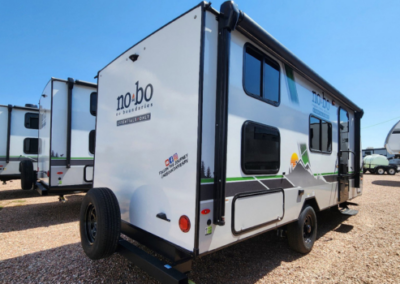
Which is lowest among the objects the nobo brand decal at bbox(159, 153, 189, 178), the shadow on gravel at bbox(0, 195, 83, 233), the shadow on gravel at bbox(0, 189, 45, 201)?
the shadow on gravel at bbox(0, 189, 45, 201)

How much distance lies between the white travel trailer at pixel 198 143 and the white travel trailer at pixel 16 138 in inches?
255

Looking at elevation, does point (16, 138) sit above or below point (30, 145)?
above

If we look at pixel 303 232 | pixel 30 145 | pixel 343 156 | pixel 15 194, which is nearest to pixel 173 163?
pixel 303 232

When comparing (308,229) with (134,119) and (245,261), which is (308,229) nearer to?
(245,261)

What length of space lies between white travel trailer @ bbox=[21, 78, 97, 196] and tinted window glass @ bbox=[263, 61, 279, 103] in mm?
4490

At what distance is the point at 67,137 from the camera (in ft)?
18.3

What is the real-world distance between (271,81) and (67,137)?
4.65m

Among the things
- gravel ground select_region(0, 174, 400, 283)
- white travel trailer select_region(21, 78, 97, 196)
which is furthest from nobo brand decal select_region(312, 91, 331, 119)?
white travel trailer select_region(21, 78, 97, 196)

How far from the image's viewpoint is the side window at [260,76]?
2725mm

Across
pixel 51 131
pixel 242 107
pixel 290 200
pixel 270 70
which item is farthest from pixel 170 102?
pixel 51 131

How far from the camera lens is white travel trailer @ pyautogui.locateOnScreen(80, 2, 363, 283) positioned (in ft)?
7.33

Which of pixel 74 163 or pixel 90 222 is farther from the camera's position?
pixel 74 163

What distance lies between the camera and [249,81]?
274 centimetres

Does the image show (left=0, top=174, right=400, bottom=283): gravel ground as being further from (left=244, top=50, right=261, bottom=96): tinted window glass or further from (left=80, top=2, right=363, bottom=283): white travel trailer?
(left=244, top=50, right=261, bottom=96): tinted window glass
